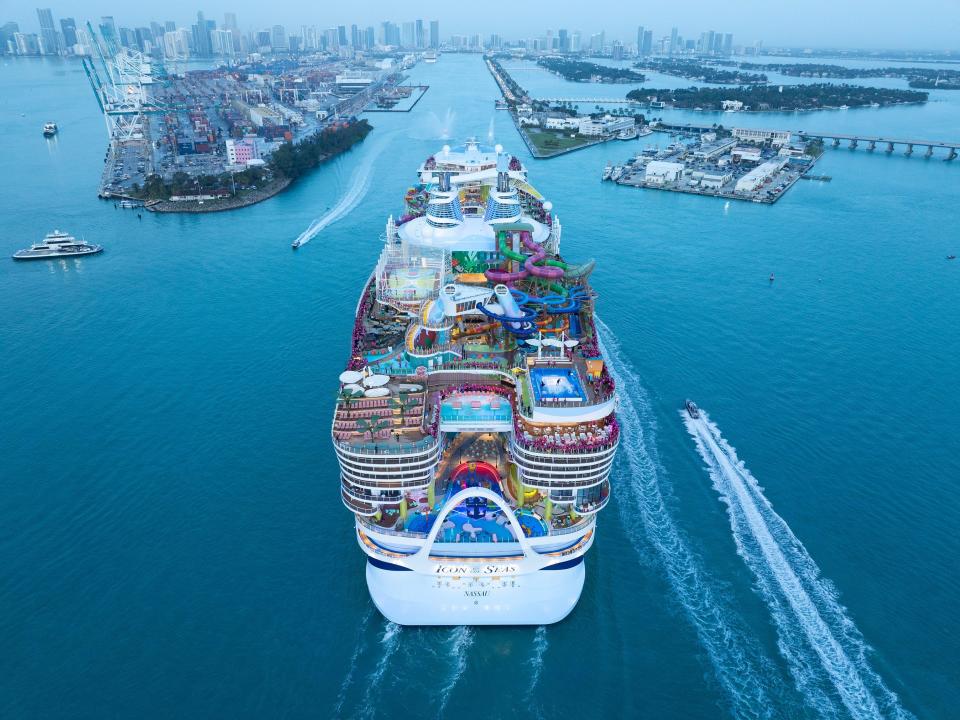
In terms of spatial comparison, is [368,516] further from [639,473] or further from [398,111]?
[398,111]

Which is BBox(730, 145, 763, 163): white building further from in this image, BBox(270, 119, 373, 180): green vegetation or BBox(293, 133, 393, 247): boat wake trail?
BBox(270, 119, 373, 180): green vegetation

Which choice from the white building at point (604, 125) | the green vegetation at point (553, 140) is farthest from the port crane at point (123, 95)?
the white building at point (604, 125)

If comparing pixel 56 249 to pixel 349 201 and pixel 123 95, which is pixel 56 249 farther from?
pixel 123 95

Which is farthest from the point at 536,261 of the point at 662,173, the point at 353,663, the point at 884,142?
the point at 884,142

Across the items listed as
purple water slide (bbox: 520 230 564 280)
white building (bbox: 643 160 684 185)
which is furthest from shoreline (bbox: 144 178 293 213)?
white building (bbox: 643 160 684 185)

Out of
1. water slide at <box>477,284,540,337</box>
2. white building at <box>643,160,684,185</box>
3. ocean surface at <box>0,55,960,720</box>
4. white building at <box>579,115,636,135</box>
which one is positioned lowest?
ocean surface at <box>0,55,960,720</box>

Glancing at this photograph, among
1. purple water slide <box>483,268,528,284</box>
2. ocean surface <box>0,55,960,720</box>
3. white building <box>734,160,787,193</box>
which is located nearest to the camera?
A: ocean surface <box>0,55,960,720</box>
